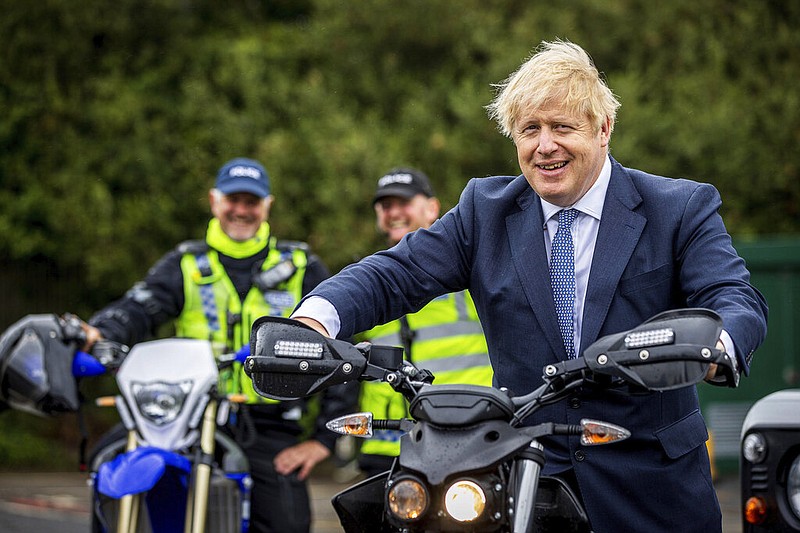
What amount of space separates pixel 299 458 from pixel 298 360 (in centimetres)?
346

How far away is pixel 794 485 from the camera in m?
4.19

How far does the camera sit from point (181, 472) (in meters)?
4.83

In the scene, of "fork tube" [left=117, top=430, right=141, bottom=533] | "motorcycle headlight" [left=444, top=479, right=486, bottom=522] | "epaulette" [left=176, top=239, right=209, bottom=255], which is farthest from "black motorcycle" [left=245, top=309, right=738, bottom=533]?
"epaulette" [left=176, top=239, right=209, bottom=255]

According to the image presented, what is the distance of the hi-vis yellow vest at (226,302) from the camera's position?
5922 mm

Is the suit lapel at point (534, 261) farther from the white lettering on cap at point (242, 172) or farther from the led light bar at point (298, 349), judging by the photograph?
the white lettering on cap at point (242, 172)

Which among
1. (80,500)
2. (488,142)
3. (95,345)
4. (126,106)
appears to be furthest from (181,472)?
(126,106)

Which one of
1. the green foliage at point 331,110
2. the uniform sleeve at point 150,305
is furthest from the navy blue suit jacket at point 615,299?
the green foliage at point 331,110

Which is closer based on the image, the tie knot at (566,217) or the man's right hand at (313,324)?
the man's right hand at (313,324)

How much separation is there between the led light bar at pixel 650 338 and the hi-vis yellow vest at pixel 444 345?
3.50 m

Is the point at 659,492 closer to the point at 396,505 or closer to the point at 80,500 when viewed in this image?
the point at 396,505

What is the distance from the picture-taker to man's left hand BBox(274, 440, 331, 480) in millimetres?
5980

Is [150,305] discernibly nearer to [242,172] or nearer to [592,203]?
[242,172]

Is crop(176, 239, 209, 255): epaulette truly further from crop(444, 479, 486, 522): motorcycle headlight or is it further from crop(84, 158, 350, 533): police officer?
crop(444, 479, 486, 522): motorcycle headlight

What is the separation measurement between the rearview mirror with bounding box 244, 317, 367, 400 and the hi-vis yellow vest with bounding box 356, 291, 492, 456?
3.25 meters
